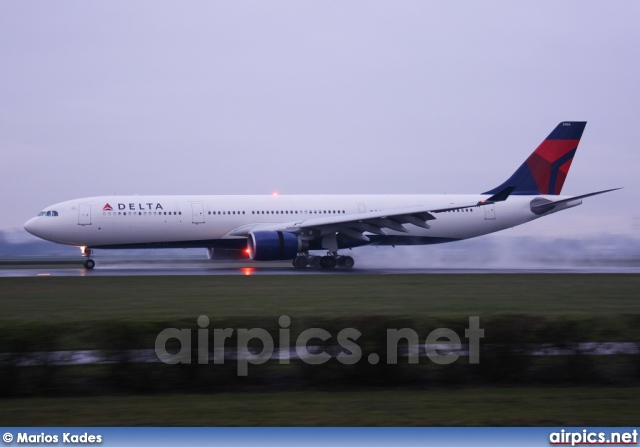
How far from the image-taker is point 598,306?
18.4 m

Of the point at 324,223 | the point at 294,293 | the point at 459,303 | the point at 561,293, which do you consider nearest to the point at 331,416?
the point at 459,303

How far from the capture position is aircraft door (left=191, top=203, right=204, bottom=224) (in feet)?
117

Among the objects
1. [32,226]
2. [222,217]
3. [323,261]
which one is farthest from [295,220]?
[32,226]

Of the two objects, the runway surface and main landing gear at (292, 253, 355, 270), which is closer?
the runway surface

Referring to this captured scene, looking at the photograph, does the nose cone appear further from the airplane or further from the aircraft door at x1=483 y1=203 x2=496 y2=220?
the aircraft door at x1=483 y1=203 x2=496 y2=220

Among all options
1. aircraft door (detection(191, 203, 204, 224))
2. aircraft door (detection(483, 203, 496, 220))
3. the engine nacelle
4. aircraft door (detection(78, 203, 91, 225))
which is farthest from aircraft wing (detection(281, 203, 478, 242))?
aircraft door (detection(78, 203, 91, 225))

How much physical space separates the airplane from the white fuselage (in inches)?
1.8

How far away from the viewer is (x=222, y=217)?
3600 cm

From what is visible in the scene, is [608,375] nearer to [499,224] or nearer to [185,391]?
[185,391]

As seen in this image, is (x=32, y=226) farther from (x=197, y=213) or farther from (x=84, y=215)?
(x=197, y=213)

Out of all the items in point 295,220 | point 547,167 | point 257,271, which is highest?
point 547,167

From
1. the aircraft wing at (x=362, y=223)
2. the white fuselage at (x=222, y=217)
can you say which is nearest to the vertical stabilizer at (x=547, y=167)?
the white fuselage at (x=222, y=217)

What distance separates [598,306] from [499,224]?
69.3 ft

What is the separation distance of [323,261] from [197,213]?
6.27 metres
